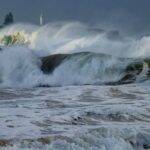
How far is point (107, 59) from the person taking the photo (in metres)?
25.2

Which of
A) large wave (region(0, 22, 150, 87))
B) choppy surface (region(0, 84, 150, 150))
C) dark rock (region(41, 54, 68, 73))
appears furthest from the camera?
dark rock (region(41, 54, 68, 73))

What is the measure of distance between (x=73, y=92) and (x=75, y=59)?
827cm

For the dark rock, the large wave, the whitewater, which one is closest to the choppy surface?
the whitewater

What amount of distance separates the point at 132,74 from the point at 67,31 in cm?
1137

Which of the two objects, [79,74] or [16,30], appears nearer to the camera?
[79,74]

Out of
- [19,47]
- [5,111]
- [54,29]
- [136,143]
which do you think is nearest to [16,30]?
[54,29]

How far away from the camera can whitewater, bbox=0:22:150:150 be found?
9.26 metres

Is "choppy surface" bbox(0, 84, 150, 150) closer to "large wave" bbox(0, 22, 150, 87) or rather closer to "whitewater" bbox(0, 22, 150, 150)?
"whitewater" bbox(0, 22, 150, 150)

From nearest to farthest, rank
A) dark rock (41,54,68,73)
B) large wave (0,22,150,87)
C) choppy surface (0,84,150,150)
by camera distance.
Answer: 1. choppy surface (0,84,150,150)
2. large wave (0,22,150,87)
3. dark rock (41,54,68,73)

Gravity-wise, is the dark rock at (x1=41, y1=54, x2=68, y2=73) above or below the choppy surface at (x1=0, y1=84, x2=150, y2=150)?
above

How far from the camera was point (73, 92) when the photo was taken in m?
17.6

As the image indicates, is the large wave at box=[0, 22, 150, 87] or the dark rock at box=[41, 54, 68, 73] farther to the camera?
the dark rock at box=[41, 54, 68, 73]

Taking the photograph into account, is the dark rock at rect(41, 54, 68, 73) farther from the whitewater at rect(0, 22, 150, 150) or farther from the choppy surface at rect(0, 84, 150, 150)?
the choppy surface at rect(0, 84, 150, 150)

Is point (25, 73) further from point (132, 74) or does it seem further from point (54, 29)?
point (54, 29)
